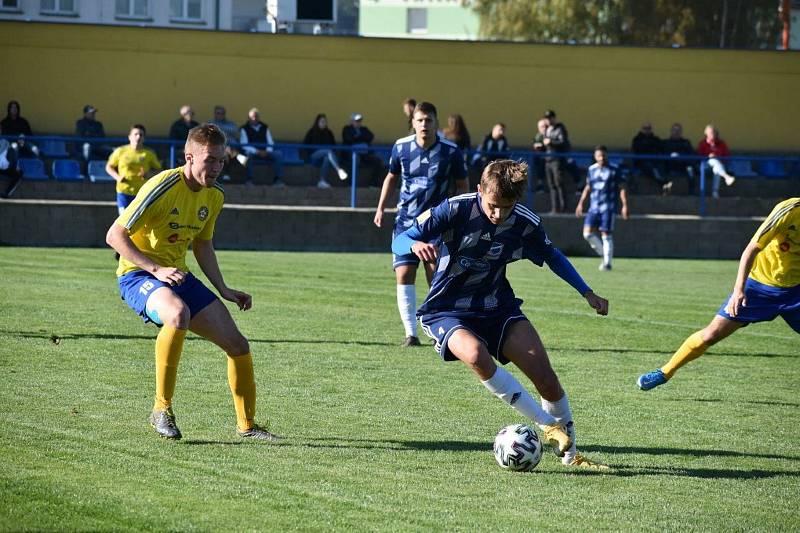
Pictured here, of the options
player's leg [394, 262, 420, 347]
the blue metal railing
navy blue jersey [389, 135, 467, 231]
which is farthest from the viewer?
the blue metal railing

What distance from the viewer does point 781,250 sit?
8562mm

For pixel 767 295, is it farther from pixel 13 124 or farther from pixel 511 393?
pixel 13 124

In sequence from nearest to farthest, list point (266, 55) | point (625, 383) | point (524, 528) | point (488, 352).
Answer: point (524, 528)
point (488, 352)
point (625, 383)
point (266, 55)

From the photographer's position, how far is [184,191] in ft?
23.4

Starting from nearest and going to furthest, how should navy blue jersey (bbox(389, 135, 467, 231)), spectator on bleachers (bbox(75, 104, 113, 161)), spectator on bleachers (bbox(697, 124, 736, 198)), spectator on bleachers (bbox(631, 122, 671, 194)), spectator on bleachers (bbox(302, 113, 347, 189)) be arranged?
navy blue jersey (bbox(389, 135, 467, 231)), spectator on bleachers (bbox(75, 104, 113, 161)), spectator on bleachers (bbox(302, 113, 347, 189)), spectator on bleachers (bbox(697, 124, 736, 198)), spectator on bleachers (bbox(631, 122, 671, 194))

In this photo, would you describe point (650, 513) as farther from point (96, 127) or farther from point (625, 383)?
point (96, 127)

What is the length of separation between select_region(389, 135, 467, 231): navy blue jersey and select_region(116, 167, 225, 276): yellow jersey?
3.81m

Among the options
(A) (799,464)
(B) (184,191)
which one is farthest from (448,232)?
(A) (799,464)

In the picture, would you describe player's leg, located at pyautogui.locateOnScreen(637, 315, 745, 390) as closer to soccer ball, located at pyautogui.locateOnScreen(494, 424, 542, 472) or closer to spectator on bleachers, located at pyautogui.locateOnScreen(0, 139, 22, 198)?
soccer ball, located at pyautogui.locateOnScreen(494, 424, 542, 472)

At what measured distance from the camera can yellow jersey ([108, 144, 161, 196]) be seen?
17188 millimetres

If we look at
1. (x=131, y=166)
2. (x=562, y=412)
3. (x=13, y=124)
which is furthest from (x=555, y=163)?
(x=562, y=412)

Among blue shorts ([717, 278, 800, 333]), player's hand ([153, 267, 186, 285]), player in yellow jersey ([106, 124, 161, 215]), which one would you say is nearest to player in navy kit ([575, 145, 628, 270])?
player in yellow jersey ([106, 124, 161, 215])

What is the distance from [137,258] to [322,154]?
17.1m

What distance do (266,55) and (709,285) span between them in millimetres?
12296
